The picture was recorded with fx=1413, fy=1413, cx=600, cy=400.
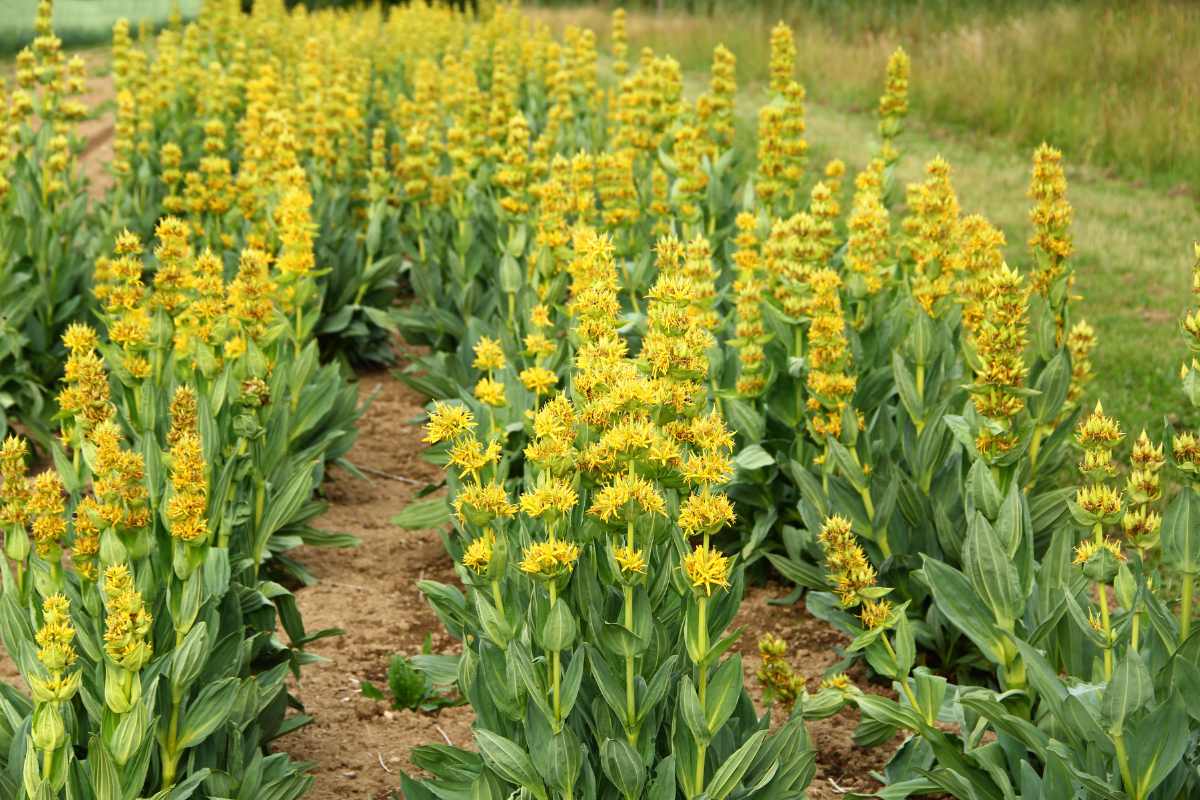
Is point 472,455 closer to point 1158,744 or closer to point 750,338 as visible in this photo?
point 1158,744

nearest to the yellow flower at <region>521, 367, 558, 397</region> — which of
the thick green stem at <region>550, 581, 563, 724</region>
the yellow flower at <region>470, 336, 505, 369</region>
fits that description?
the yellow flower at <region>470, 336, 505, 369</region>

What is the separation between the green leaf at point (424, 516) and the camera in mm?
5789

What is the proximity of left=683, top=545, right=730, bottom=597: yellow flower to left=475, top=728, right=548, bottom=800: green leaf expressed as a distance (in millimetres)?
600

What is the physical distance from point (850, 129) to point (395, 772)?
12.2 m

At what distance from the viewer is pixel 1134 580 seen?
3477mm

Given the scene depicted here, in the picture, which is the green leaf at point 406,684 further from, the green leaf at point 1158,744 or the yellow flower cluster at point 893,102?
the yellow flower cluster at point 893,102

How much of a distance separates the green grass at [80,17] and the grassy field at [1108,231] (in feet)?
38.9

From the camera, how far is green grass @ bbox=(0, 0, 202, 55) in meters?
21.7

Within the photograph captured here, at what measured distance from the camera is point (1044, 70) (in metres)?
14.9

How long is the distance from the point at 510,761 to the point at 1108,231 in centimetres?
841

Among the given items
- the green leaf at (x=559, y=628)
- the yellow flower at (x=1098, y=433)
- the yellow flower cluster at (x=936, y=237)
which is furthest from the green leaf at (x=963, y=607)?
the yellow flower cluster at (x=936, y=237)

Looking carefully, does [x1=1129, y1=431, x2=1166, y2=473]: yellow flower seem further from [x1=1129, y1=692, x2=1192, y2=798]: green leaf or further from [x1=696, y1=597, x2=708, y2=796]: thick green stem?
[x1=696, y1=597, x2=708, y2=796]: thick green stem

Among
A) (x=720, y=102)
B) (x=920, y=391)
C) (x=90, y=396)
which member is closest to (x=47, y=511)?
(x=90, y=396)

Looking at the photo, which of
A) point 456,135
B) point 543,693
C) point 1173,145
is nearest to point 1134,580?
point 543,693
